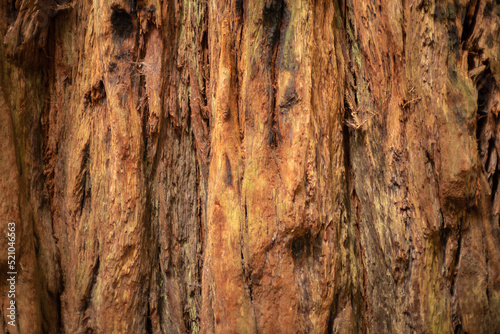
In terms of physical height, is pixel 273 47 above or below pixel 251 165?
above

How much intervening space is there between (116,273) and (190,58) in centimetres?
154

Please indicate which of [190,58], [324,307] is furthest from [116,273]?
[190,58]

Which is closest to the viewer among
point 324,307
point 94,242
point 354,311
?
point 324,307

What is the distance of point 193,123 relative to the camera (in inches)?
116

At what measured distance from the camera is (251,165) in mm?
2590

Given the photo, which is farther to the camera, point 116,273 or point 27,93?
point 27,93

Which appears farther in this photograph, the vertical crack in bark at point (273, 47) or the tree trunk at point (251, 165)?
the vertical crack in bark at point (273, 47)

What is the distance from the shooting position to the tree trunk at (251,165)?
8.18 ft

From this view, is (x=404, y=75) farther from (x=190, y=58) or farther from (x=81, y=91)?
(x=81, y=91)

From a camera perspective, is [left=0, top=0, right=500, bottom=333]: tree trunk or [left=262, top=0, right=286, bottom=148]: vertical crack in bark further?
[left=262, top=0, right=286, bottom=148]: vertical crack in bark

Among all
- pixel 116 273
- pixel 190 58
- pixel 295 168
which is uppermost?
pixel 190 58

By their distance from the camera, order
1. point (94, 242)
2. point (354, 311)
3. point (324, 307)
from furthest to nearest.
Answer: point (94, 242)
point (354, 311)
point (324, 307)

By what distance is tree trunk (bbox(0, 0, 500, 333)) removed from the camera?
2492 millimetres

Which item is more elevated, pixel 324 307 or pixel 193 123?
pixel 193 123
